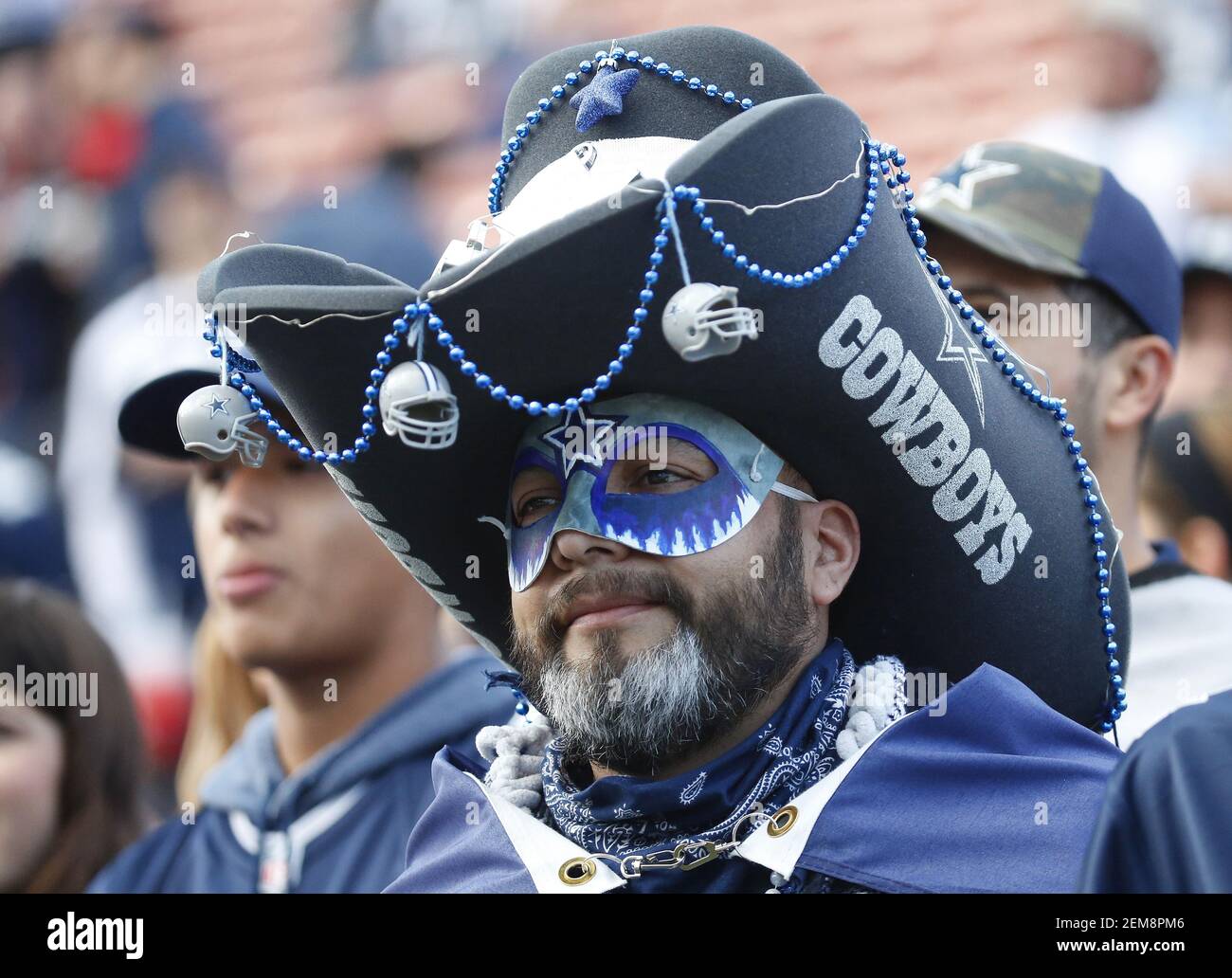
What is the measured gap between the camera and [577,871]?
280cm

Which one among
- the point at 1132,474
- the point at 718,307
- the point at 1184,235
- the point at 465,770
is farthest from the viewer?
the point at 1184,235

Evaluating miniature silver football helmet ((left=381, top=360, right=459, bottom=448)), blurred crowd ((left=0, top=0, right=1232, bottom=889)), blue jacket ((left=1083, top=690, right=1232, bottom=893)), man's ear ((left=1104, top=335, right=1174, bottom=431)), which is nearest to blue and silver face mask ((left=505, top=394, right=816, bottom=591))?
miniature silver football helmet ((left=381, top=360, right=459, bottom=448))

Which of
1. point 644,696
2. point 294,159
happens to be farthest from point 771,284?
→ point 294,159

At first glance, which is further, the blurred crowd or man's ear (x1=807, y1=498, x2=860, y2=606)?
the blurred crowd

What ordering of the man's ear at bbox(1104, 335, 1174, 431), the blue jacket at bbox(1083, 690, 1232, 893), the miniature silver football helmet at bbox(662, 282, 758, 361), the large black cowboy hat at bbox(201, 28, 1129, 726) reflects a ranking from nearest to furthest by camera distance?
the blue jacket at bbox(1083, 690, 1232, 893) → the miniature silver football helmet at bbox(662, 282, 758, 361) → the large black cowboy hat at bbox(201, 28, 1129, 726) → the man's ear at bbox(1104, 335, 1174, 431)

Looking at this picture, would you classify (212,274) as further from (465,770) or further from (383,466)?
(465,770)

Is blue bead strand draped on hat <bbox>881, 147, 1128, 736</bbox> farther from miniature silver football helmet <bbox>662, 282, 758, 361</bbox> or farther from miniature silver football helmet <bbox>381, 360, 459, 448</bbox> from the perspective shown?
miniature silver football helmet <bbox>381, 360, 459, 448</bbox>

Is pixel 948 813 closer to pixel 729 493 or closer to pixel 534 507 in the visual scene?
pixel 729 493

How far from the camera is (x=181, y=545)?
6641mm

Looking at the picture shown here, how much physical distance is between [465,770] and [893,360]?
1051mm

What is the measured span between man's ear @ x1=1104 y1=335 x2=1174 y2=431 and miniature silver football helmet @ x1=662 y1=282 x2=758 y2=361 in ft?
5.27

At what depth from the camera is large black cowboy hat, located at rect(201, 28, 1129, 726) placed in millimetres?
2531

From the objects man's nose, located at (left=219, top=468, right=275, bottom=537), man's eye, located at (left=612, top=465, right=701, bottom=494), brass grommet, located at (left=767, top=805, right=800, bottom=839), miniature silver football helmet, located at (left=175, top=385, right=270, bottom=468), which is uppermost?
miniature silver football helmet, located at (left=175, top=385, right=270, bottom=468)

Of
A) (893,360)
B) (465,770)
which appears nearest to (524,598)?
(465,770)
